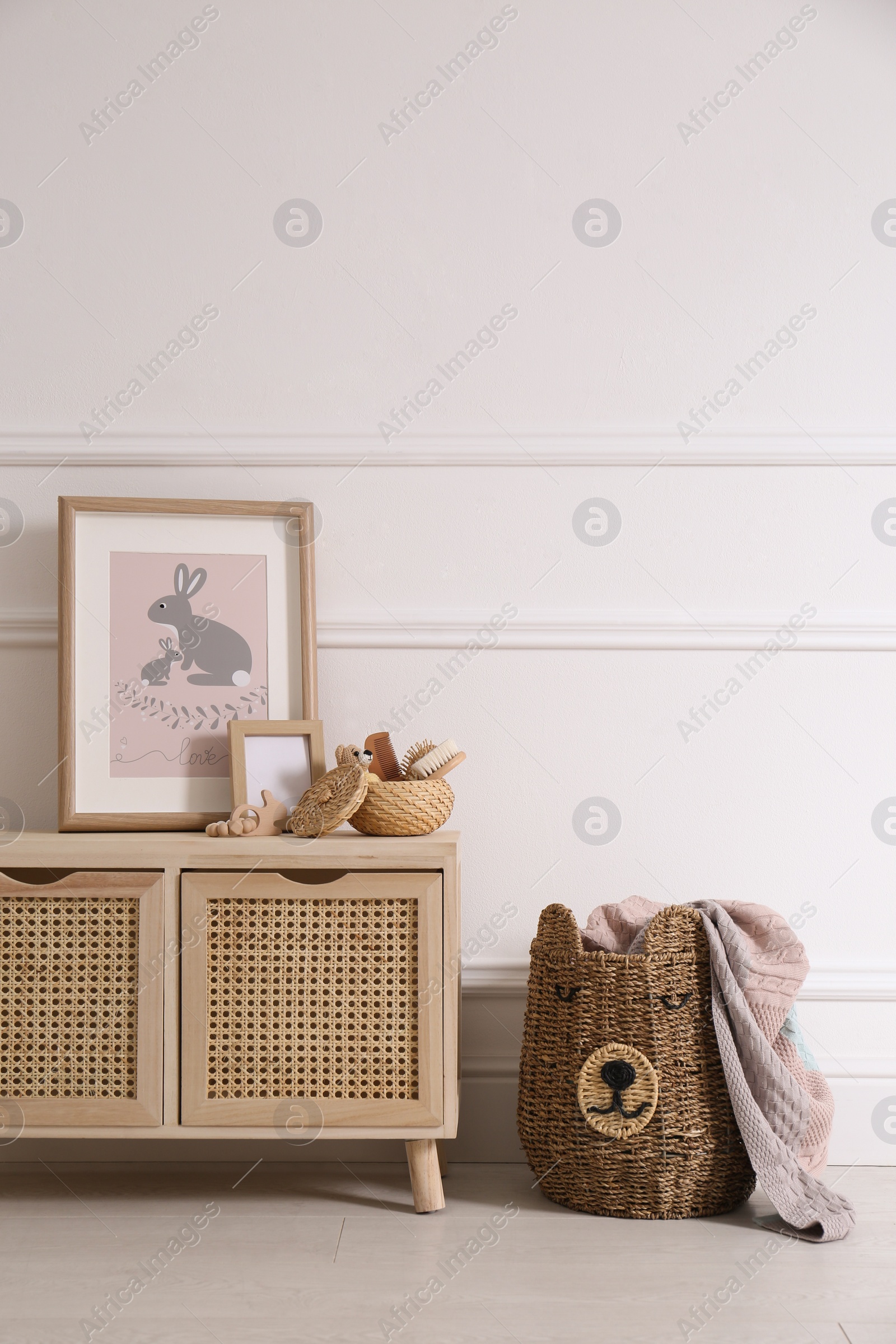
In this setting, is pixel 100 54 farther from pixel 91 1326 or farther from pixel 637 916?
pixel 91 1326

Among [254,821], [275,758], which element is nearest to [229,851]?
[254,821]

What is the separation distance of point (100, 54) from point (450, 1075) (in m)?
1.94

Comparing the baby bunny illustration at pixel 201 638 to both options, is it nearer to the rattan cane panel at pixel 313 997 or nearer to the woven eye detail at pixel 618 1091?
the rattan cane panel at pixel 313 997

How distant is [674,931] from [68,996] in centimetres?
91

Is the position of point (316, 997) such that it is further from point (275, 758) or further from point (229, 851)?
point (275, 758)

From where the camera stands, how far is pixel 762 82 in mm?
1908

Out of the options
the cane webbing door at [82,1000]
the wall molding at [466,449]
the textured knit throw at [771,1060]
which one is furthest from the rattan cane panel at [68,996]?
the wall molding at [466,449]

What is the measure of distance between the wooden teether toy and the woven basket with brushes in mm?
119

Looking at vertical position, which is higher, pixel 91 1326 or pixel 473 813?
pixel 473 813

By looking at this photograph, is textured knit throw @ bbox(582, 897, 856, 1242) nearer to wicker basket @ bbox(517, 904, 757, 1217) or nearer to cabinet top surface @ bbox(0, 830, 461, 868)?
wicker basket @ bbox(517, 904, 757, 1217)

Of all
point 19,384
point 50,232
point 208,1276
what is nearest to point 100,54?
point 50,232

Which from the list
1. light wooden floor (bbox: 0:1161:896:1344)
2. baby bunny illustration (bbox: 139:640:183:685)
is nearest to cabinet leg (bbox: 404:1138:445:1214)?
light wooden floor (bbox: 0:1161:896:1344)

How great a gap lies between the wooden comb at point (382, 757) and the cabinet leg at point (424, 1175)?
Result: 1.83ft

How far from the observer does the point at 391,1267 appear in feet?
4.36
